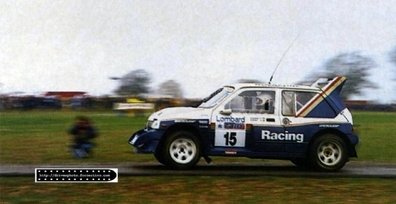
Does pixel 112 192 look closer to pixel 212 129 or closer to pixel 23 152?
pixel 212 129

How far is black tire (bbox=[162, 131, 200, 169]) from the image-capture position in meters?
12.3

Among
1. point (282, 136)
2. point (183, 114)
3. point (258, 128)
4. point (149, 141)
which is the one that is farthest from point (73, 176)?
point (282, 136)

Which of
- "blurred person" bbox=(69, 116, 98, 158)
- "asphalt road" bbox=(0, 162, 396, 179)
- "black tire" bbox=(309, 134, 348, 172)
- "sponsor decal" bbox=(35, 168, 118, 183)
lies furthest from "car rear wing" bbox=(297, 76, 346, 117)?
"blurred person" bbox=(69, 116, 98, 158)

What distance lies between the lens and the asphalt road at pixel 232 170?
11648mm

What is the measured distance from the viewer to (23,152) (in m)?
15.7

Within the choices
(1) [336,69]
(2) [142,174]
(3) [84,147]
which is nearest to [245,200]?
(2) [142,174]

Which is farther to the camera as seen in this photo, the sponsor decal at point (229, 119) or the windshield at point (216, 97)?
the windshield at point (216, 97)

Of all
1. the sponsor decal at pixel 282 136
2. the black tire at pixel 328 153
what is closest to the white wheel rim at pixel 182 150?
the sponsor decal at pixel 282 136

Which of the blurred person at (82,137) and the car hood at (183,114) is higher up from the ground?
the car hood at (183,114)

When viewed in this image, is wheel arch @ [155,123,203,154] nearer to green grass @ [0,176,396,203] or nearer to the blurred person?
green grass @ [0,176,396,203]

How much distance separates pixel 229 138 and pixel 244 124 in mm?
405

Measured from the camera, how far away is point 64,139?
20.1 meters

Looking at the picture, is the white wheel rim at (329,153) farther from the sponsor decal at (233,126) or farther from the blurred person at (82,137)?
the blurred person at (82,137)

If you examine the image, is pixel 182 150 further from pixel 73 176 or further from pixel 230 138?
pixel 73 176
